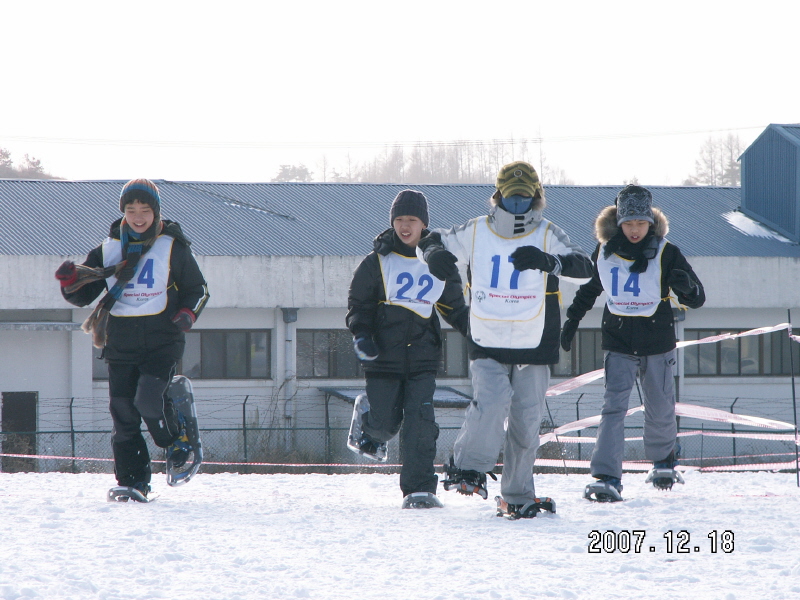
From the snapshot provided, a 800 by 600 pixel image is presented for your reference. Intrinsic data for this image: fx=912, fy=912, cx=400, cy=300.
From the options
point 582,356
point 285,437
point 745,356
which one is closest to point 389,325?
point 285,437

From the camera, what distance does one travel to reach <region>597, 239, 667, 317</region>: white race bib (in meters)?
5.11

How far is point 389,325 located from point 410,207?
2.09 feet

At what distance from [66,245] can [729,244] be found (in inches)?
651

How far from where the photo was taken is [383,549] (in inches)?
132

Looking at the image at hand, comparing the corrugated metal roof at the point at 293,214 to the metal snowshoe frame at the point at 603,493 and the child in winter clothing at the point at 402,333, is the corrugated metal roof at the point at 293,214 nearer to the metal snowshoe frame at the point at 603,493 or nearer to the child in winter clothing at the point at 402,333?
the child in winter clothing at the point at 402,333

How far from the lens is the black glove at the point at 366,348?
471cm

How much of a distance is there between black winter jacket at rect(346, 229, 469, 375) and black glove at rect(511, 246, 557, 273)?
0.68 meters

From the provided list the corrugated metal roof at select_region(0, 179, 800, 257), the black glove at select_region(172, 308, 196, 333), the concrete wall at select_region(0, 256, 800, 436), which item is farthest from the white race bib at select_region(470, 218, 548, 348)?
the corrugated metal roof at select_region(0, 179, 800, 257)

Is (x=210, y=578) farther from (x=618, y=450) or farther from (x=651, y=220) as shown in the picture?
(x=651, y=220)

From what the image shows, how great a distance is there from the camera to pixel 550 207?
1003 inches

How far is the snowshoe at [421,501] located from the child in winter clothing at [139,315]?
131 centimetres

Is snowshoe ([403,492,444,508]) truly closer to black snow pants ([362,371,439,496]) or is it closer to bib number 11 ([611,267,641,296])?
black snow pants ([362,371,439,496])

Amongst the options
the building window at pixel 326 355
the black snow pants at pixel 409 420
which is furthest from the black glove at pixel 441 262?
the building window at pixel 326 355
